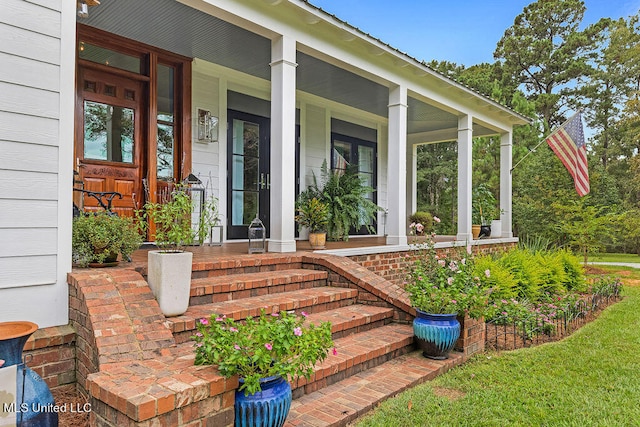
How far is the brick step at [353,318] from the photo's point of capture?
3.15 metres

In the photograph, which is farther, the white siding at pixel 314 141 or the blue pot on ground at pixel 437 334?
the white siding at pixel 314 141

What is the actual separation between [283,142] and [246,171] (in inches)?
83.7

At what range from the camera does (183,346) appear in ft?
8.07

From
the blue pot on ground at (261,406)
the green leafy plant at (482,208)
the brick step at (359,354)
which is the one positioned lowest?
the brick step at (359,354)

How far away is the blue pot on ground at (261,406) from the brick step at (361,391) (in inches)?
10.7

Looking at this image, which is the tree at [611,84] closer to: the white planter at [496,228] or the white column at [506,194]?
the white column at [506,194]

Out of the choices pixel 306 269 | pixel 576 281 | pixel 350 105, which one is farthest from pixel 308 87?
pixel 576 281

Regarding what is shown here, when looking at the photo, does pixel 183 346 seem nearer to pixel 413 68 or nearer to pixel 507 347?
pixel 507 347

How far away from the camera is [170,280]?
2.59 metres

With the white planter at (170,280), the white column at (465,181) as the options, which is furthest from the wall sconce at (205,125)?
the white column at (465,181)

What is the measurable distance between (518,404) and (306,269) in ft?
7.30

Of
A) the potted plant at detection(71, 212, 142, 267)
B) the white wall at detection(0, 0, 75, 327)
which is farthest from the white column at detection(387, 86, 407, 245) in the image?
the white wall at detection(0, 0, 75, 327)

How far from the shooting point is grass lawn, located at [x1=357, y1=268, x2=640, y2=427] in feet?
7.65

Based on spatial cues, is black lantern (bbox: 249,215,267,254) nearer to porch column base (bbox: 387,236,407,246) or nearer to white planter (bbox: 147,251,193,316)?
white planter (bbox: 147,251,193,316)
